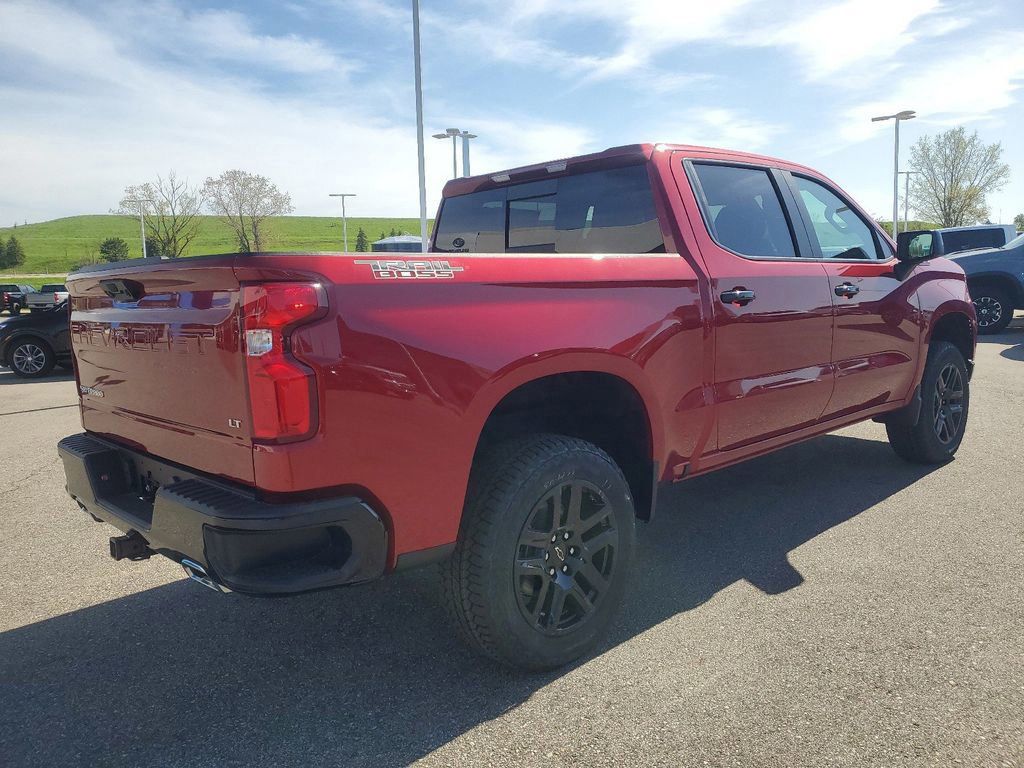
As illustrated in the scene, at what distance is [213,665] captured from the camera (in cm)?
278

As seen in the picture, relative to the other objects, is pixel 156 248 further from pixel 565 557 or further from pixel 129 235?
pixel 565 557

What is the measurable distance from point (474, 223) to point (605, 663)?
2.46 metres

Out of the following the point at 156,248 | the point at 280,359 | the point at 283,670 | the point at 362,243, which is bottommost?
the point at 283,670

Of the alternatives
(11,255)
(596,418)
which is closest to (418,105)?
(596,418)

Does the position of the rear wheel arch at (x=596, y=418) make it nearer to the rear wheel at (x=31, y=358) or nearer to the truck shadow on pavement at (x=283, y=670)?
the truck shadow on pavement at (x=283, y=670)

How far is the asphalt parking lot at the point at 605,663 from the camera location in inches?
88.7

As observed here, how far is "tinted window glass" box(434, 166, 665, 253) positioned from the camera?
129 inches

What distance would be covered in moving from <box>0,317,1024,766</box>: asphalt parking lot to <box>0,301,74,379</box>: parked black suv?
8830mm

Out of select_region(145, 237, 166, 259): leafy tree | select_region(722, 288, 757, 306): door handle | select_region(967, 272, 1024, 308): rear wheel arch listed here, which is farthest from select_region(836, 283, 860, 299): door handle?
select_region(145, 237, 166, 259): leafy tree

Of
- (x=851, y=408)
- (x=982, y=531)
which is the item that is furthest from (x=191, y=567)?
(x=982, y=531)

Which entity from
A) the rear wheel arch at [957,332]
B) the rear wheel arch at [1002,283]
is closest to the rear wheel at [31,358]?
the rear wheel arch at [957,332]

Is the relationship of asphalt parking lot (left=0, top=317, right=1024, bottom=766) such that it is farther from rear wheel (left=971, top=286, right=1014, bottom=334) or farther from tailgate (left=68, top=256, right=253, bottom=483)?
rear wheel (left=971, top=286, right=1014, bottom=334)

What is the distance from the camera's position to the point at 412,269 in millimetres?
2223

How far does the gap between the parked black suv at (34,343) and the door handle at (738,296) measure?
11504mm
